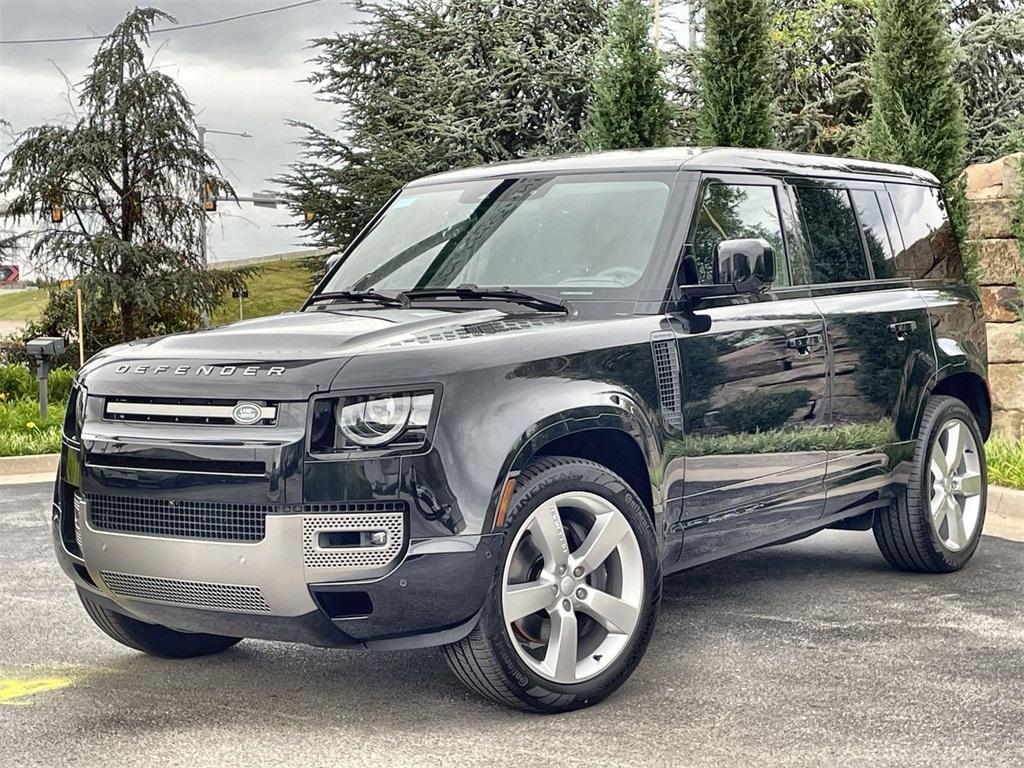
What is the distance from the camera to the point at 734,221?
6.05 metres

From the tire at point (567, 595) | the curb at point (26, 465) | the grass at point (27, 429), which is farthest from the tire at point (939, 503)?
the grass at point (27, 429)

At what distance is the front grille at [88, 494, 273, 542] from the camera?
442 cm

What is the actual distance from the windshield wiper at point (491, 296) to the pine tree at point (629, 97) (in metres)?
12.5

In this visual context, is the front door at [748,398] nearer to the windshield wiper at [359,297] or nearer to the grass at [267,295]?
the windshield wiper at [359,297]

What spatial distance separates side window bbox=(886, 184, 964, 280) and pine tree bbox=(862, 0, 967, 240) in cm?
664

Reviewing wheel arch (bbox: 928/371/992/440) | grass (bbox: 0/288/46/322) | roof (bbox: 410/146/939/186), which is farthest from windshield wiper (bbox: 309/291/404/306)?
grass (bbox: 0/288/46/322)

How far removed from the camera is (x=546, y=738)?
4.56 meters

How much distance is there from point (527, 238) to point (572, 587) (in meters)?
1.65

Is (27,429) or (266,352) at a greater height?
(266,352)

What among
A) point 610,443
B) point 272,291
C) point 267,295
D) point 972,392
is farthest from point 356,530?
point 272,291

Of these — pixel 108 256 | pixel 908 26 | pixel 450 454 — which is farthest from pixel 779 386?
pixel 108 256

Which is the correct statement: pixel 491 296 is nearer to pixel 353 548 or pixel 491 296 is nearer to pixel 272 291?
pixel 353 548

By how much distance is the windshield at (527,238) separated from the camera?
567 cm

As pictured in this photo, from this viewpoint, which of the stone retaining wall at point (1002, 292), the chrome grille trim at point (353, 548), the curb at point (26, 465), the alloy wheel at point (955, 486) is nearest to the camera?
the chrome grille trim at point (353, 548)
